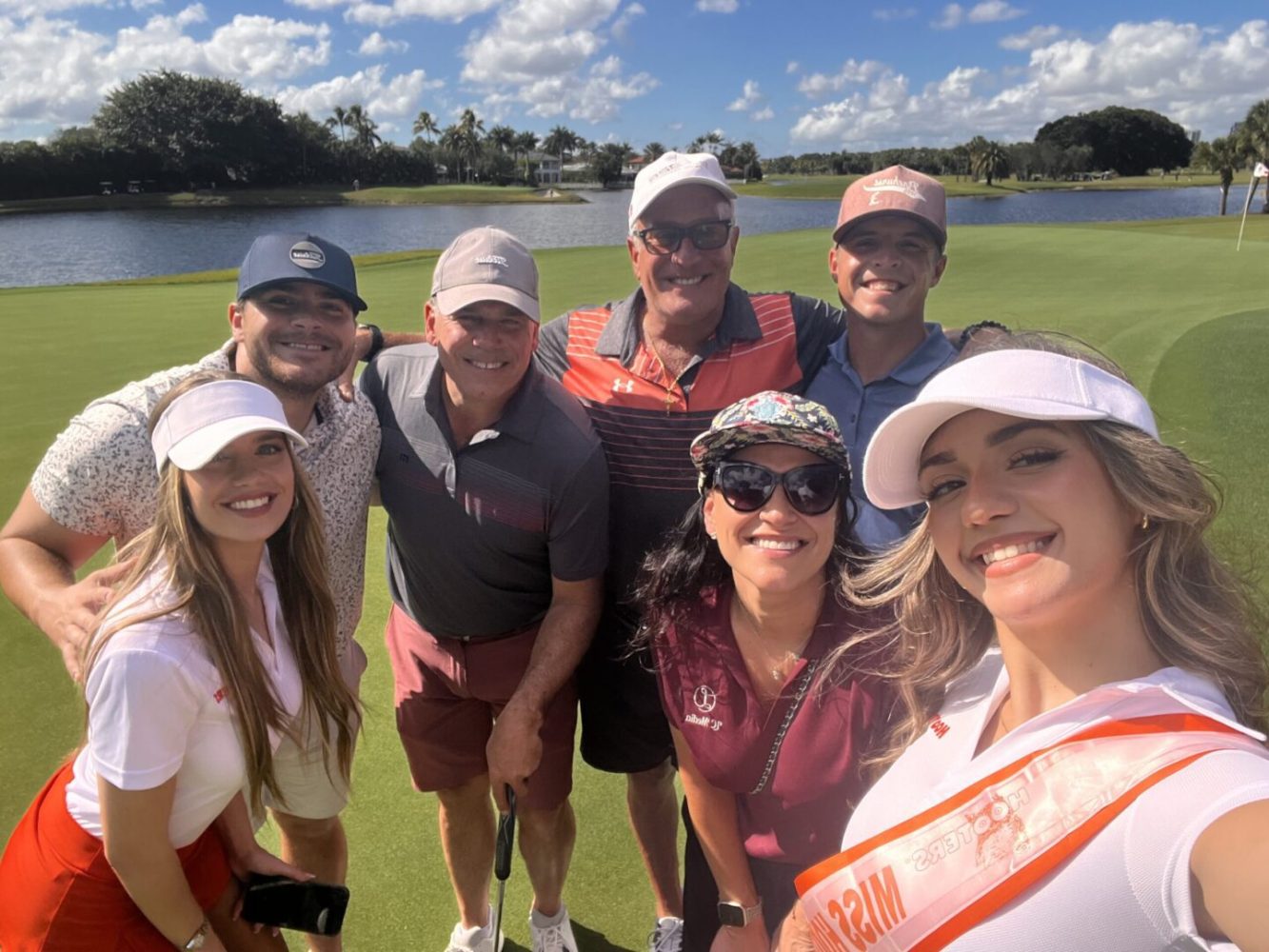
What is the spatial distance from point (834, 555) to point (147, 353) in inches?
352

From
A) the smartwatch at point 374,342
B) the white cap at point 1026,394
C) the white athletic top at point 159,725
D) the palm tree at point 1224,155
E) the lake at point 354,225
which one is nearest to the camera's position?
the white cap at point 1026,394

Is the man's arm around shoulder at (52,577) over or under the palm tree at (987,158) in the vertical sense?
under

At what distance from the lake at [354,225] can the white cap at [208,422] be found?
67.1 feet

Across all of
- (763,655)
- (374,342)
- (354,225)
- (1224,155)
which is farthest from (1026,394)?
(1224,155)

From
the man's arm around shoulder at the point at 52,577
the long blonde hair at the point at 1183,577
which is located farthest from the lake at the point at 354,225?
the long blonde hair at the point at 1183,577

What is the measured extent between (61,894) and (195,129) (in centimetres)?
8965

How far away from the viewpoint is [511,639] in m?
2.73

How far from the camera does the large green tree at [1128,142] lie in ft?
325

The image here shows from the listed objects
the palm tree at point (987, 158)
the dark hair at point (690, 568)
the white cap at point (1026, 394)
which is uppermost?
the palm tree at point (987, 158)

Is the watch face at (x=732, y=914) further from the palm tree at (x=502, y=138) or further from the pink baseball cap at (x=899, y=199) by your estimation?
the palm tree at (x=502, y=138)

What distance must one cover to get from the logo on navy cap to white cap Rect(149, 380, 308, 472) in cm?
70

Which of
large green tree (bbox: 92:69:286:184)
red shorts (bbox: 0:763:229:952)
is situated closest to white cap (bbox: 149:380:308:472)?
red shorts (bbox: 0:763:229:952)

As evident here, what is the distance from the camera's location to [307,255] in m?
2.57

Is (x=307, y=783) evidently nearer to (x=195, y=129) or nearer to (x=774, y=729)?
(x=774, y=729)
